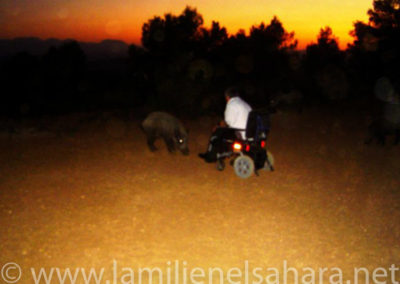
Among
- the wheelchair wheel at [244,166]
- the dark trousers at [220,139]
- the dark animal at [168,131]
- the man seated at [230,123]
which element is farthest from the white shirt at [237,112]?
the dark animal at [168,131]

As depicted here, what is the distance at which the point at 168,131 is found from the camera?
1009cm

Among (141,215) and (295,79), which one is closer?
(141,215)

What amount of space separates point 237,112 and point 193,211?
2.38 metres

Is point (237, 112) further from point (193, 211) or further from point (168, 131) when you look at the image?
point (168, 131)

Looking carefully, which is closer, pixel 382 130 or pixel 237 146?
pixel 237 146

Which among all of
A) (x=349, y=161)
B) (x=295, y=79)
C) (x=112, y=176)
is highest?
(x=295, y=79)

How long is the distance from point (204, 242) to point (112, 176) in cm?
363

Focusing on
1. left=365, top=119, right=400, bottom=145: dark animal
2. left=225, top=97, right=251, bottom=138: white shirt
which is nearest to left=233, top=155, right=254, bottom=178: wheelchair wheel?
left=225, top=97, right=251, bottom=138: white shirt

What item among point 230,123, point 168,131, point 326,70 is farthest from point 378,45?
point 230,123

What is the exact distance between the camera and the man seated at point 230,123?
751 cm

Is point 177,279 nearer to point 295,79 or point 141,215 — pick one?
point 141,215

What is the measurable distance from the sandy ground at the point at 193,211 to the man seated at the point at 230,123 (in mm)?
633

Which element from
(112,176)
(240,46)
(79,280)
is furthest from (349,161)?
(240,46)

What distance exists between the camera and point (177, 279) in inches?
159
